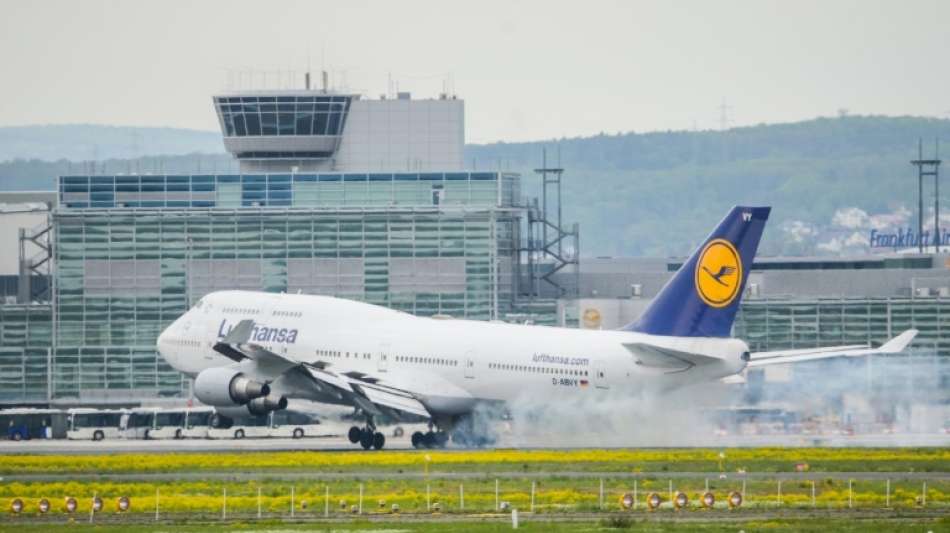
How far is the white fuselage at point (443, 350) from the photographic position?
3194 inches

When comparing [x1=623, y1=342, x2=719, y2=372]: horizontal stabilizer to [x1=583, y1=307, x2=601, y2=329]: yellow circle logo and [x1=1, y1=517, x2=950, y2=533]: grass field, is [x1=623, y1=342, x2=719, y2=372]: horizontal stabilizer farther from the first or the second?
[x1=583, y1=307, x2=601, y2=329]: yellow circle logo

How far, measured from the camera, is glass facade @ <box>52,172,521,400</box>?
144 m

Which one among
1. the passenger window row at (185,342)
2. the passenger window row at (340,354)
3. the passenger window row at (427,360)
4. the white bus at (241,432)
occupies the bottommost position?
the white bus at (241,432)

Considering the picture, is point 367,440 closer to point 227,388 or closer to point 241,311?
point 227,388

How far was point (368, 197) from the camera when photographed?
485 feet

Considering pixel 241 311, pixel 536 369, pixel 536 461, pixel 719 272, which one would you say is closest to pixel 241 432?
pixel 241 311

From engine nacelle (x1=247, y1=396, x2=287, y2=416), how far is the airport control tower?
67050mm

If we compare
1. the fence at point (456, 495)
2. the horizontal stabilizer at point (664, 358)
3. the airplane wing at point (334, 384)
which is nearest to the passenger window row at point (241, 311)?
the airplane wing at point (334, 384)

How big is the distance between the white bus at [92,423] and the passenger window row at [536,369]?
3067 centimetres

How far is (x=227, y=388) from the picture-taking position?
286 ft

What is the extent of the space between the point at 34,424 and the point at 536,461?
45.3 metres

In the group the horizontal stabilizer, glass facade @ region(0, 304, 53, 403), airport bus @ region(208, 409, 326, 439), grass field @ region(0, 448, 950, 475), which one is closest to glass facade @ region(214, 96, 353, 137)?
glass facade @ region(0, 304, 53, 403)

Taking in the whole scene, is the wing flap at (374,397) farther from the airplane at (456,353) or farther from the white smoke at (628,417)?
the white smoke at (628,417)

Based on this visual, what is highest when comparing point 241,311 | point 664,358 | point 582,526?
point 241,311
